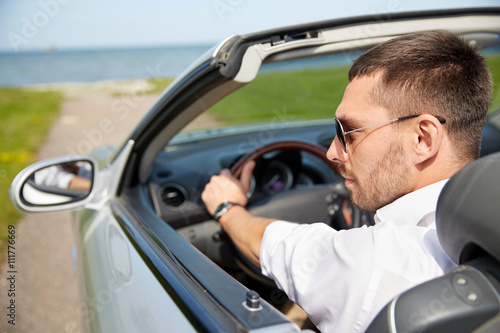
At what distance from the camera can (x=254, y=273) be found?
2283mm

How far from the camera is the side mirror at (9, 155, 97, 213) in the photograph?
231 cm

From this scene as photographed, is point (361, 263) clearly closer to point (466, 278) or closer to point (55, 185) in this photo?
point (466, 278)

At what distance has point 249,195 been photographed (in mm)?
2604

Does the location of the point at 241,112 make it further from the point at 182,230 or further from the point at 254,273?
the point at 254,273

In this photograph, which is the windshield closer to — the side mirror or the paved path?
the side mirror

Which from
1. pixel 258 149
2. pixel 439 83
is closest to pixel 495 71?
pixel 439 83

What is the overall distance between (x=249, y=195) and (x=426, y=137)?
1379mm

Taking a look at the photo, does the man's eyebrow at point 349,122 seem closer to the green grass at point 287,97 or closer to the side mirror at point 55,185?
the green grass at point 287,97

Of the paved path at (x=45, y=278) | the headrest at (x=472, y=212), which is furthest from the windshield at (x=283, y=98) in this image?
the paved path at (x=45, y=278)

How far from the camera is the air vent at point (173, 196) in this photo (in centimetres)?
250

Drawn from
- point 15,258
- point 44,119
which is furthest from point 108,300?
point 44,119

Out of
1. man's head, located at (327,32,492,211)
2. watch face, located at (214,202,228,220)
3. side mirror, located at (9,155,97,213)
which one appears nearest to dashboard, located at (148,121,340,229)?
watch face, located at (214,202,228,220)

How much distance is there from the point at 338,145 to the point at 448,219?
27.9 inches

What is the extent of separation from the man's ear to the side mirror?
1.79 m
